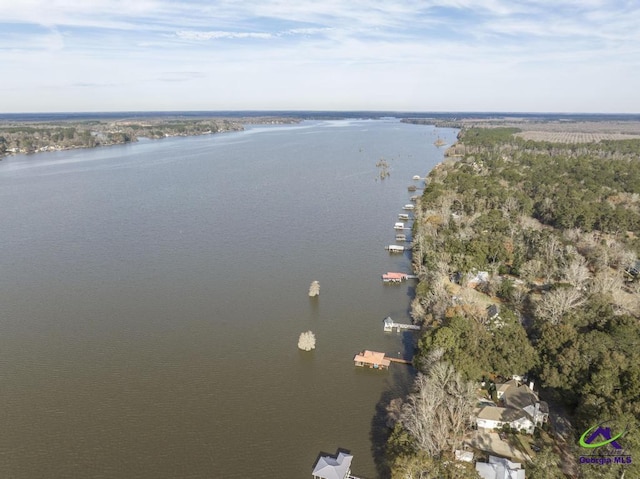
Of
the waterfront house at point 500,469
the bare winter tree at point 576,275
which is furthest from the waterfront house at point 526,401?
the bare winter tree at point 576,275

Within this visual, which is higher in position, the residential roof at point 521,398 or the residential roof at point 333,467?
the residential roof at point 521,398

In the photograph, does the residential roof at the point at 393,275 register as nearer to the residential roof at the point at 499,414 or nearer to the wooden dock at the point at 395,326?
the wooden dock at the point at 395,326

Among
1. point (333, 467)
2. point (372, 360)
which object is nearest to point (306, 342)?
point (372, 360)

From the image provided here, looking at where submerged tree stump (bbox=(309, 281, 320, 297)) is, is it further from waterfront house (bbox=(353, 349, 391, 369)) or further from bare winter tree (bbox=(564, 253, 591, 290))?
bare winter tree (bbox=(564, 253, 591, 290))

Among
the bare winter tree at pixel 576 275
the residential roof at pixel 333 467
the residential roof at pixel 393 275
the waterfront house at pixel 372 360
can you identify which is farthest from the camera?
the residential roof at pixel 393 275

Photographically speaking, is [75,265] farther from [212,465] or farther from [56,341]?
[212,465]

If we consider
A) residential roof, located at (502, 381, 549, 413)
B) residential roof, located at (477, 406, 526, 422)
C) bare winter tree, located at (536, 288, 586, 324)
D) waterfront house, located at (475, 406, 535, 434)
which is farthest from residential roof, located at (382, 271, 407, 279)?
waterfront house, located at (475, 406, 535, 434)

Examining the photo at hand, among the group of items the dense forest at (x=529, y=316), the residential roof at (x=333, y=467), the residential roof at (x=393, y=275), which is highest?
the dense forest at (x=529, y=316)
